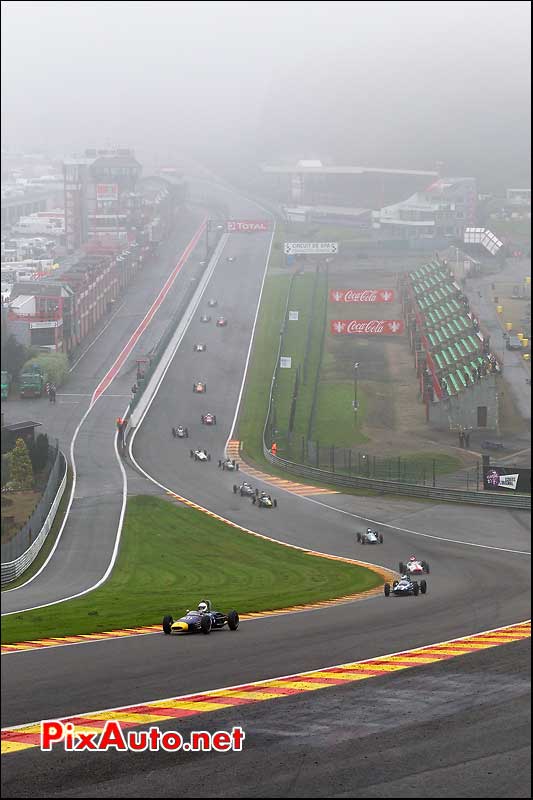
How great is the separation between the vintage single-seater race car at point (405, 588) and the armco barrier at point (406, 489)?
50.8 feet

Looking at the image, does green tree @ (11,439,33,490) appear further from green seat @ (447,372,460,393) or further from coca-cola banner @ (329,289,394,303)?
coca-cola banner @ (329,289,394,303)

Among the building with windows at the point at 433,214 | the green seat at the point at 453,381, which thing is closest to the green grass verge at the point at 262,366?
the green seat at the point at 453,381

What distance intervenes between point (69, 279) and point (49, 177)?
6654 centimetres

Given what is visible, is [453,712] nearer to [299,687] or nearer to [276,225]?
[299,687]

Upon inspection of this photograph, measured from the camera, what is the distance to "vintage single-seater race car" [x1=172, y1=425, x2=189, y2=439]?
→ 5146 cm

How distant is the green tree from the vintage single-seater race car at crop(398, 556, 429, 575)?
11171 millimetres

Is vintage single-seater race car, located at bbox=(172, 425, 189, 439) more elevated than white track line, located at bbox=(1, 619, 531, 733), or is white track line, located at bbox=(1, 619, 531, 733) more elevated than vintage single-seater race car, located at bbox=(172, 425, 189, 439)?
vintage single-seater race car, located at bbox=(172, 425, 189, 439)

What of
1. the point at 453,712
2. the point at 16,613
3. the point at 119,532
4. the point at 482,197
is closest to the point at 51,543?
the point at 119,532

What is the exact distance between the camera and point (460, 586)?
87.6 feet

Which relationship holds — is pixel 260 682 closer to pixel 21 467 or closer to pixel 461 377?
pixel 21 467

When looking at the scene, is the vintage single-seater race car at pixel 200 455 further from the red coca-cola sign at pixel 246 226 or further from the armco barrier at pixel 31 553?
the red coca-cola sign at pixel 246 226

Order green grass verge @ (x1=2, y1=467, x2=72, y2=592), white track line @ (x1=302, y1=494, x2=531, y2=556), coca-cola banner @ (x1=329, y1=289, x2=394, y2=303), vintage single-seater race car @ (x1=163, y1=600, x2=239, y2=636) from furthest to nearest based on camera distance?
1. coca-cola banner @ (x1=329, y1=289, x2=394, y2=303)
2. white track line @ (x1=302, y1=494, x2=531, y2=556)
3. green grass verge @ (x1=2, y1=467, x2=72, y2=592)
4. vintage single-seater race car @ (x1=163, y1=600, x2=239, y2=636)

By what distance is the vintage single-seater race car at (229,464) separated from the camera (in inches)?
1838

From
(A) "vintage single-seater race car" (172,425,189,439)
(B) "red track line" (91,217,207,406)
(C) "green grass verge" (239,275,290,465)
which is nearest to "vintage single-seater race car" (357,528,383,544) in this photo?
(C) "green grass verge" (239,275,290,465)
